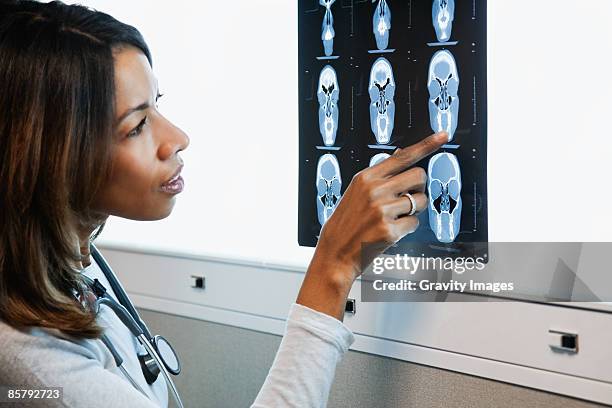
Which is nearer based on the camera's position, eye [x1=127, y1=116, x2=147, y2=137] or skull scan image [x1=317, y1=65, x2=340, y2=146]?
eye [x1=127, y1=116, x2=147, y2=137]

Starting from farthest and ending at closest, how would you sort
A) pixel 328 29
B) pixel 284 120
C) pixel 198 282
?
pixel 198 282
pixel 284 120
pixel 328 29

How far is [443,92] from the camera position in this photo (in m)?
0.96

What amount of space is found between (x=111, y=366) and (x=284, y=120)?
1.85 ft

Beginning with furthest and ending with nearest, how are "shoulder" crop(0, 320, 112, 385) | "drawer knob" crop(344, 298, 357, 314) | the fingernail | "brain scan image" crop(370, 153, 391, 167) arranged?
"drawer knob" crop(344, 298, 357, 314) < "brain scan image" crop(370, 153, 391, 167) < the fingernail < "shoulder" crop(0, 320, 112, 385)

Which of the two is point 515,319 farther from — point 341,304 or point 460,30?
point 460,30

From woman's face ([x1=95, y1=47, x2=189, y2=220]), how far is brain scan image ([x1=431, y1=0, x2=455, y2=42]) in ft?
1.27

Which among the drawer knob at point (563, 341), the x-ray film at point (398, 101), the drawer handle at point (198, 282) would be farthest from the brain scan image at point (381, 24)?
the drawer handle at point (198, 282)

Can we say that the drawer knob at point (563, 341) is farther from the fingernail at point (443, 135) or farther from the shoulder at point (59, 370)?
the shoulder at point (59, 370)

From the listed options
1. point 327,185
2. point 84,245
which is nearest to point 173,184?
point 84,245

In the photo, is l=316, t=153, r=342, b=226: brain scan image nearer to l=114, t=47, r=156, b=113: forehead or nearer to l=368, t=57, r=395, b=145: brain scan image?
l=368, t=57, r=395, b=145: brain scan image

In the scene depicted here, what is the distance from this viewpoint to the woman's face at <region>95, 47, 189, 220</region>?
0.80 meters

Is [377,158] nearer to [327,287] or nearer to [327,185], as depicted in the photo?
[327,185]

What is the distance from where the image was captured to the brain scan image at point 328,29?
1056 millimetres

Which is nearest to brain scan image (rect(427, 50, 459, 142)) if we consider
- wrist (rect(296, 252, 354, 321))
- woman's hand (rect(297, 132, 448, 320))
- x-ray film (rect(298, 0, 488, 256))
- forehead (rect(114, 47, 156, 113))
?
x-ray film (rect(298, 0, 488, 256))
